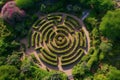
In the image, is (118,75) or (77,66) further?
(77,66)

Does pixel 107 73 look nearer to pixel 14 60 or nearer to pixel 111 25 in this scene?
pixel 111 25

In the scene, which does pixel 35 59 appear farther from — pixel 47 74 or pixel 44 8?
pixel 44 8

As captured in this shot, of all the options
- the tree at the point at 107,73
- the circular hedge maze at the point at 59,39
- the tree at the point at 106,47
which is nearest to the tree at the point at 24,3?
the circular hedge maze at the point at 59,39

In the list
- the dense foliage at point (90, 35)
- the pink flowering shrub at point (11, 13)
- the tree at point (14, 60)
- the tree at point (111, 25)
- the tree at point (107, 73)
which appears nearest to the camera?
the tree at point (107, 73)

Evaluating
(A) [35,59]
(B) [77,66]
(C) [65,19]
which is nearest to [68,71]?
(B) [77,66]

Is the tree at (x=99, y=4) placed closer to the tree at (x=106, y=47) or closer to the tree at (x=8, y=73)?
the tree at (x=106, y=47)

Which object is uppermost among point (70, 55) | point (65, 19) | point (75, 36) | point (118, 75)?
point (65, 19)

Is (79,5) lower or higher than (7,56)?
higher

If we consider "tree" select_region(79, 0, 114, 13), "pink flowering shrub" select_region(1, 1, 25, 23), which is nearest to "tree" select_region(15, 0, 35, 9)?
"pink flowering shrub" select_region(1, 1, 25, 23)
